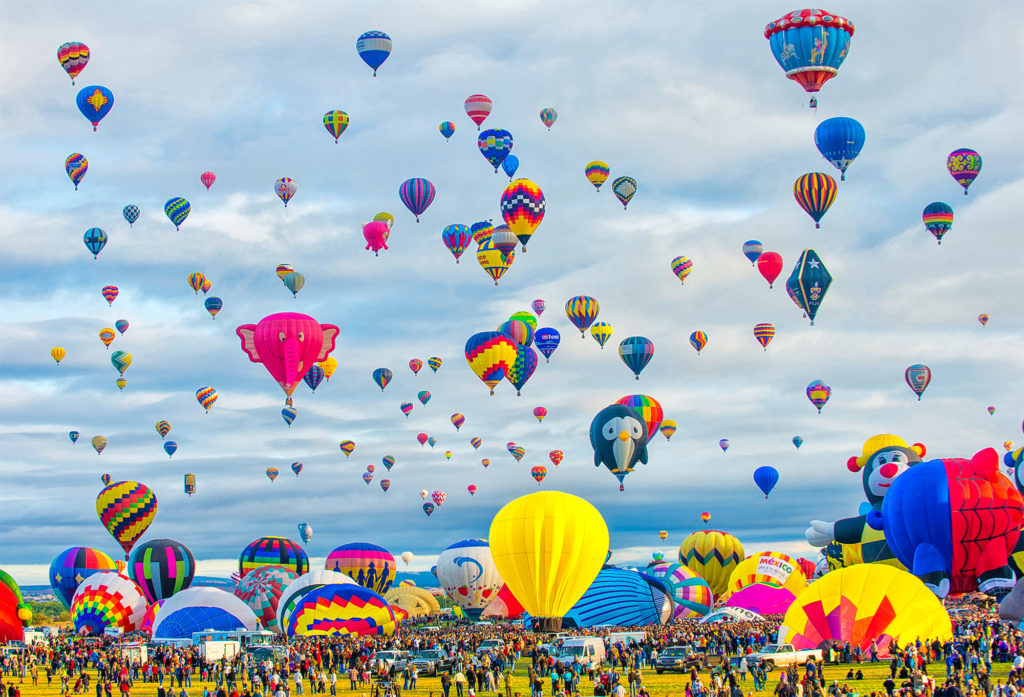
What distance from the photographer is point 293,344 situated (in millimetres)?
43406

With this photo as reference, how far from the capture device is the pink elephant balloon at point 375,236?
51656 mm

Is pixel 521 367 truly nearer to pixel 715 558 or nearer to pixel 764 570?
pixel 764 570

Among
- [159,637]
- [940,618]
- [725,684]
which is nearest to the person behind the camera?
[725,684]

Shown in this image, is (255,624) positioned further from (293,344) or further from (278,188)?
(278,188)

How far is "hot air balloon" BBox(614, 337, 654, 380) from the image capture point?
54.7m

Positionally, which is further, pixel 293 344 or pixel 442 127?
pixel 442 127

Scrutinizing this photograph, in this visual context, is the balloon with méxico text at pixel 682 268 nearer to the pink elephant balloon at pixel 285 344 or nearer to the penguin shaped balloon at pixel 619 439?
the penguin shaped balloon at pixel 619 439

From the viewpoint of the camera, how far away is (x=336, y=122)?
49.9m

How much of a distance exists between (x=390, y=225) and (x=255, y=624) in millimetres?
20237

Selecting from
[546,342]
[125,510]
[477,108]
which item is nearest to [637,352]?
[546,342]

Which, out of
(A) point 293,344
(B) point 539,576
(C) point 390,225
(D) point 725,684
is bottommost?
(D) point 725,684

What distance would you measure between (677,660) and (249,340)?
21.4 meters

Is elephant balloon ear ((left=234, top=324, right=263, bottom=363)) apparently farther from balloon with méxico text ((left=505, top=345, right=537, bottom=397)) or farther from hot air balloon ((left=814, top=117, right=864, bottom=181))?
hot air balloon ((left=814, top=117, right=864, bottom=181))

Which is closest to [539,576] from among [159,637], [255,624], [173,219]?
[255,624]
